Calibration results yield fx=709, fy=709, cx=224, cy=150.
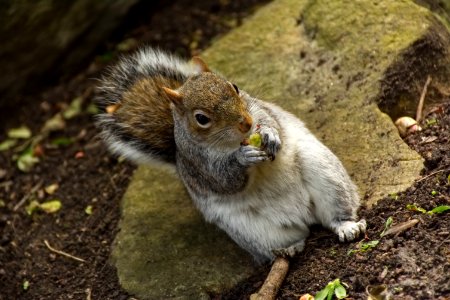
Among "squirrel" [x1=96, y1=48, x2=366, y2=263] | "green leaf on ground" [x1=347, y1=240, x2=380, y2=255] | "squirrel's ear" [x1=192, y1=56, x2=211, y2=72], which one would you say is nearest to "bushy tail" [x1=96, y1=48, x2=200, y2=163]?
"squirrel" [x1=96, y1=48, x2=366, y2=263]

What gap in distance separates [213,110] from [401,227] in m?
0.98

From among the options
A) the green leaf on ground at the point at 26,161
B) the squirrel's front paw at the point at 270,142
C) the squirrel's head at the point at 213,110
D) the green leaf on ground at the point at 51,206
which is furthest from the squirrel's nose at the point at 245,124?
the green leaf on ground at the point at 26,161

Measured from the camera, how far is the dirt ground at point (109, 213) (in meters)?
2.99

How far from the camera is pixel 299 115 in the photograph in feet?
13.7

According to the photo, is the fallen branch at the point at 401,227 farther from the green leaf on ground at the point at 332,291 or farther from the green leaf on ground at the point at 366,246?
the green leaf on ground at the point at 332,291

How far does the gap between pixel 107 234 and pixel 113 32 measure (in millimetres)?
2111

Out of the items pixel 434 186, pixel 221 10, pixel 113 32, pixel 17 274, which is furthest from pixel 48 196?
pixel 434 186

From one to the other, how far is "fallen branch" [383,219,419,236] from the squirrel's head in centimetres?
77

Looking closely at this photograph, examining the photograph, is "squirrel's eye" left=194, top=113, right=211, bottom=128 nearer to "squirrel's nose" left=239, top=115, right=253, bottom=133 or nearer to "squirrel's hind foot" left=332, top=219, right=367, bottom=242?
"squirrel's nose" left=239, top=115, right=253, bottom=133

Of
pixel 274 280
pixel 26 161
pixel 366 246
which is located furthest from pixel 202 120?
pixel 26 161

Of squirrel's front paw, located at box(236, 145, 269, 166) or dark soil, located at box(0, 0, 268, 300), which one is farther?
dark soil, located at box(0, 0, 268, 300)

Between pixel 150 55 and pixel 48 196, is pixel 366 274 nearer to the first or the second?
pixel 150 55

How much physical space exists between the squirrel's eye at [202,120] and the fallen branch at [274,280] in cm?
75

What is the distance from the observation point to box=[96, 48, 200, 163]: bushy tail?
12.3 ft
